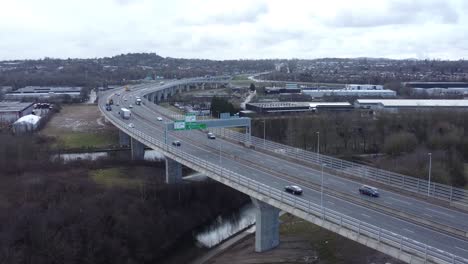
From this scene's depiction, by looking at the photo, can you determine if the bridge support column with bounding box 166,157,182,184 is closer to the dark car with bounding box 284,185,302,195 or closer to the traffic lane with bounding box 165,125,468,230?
the traffic lane with bounding box 165,125,468,230

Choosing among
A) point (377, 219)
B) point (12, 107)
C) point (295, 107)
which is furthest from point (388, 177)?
point (12, 107)

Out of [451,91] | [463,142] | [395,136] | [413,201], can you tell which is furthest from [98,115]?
[451,91]

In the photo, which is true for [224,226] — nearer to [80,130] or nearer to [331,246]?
[331,246]

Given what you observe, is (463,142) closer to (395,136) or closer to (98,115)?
(395,136)

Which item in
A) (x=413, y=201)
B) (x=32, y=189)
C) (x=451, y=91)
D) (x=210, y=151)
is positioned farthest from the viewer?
(x=451, y=91)

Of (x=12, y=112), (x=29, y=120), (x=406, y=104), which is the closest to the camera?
(x=29, y=120)

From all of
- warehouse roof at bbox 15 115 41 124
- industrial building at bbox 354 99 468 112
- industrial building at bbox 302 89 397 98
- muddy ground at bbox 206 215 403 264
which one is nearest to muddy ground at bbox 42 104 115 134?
warehouse roof at bbox 15 115 41 124

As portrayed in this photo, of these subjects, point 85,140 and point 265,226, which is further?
point 85,140

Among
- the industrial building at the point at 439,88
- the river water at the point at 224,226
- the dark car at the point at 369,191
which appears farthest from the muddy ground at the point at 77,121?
the industrial building at the point at 439,88
